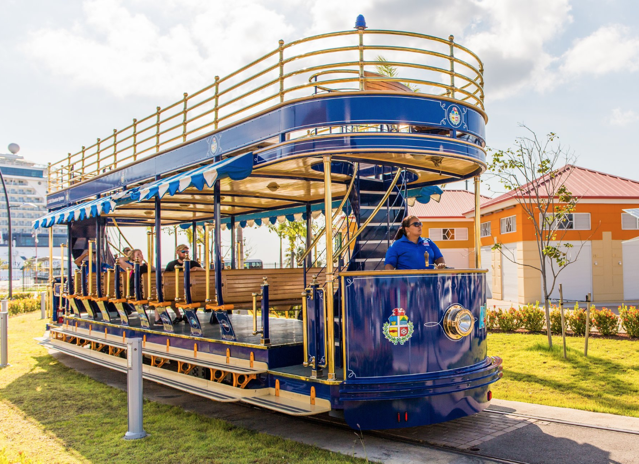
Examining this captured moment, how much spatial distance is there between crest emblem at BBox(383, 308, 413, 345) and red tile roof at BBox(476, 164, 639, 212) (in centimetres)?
1700

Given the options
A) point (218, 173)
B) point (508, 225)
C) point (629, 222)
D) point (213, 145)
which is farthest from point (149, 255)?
point (629, 222)

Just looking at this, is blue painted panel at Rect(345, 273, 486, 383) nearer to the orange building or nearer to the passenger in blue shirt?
the passenger in blue shirt

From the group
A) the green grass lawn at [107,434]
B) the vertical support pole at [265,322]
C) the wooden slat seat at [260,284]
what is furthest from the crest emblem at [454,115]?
the green grass lawn at [107,434]

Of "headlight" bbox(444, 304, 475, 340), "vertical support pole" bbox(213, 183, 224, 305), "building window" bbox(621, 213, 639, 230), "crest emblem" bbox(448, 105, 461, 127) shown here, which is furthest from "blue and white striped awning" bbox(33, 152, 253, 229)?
"building window" bbox(621, 213, 639, 230)

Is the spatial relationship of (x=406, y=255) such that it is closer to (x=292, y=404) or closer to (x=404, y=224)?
(x=404, y=224)

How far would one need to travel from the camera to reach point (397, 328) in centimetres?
563

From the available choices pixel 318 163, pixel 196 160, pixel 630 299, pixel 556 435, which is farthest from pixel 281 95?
pixel 630 299

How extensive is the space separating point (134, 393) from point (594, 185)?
70.2ft

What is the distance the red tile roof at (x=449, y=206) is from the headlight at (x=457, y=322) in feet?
74.6

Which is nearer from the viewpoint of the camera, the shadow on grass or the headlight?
the shadow on grass

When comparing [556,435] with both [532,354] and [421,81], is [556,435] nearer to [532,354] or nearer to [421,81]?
[421,81]

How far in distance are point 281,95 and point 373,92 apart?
1.18m

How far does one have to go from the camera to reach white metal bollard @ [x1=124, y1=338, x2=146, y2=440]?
6.31m

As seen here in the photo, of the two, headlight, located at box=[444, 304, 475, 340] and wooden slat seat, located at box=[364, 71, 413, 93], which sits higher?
wooden slat seat, located at box=[364, 71, 413, 93]
